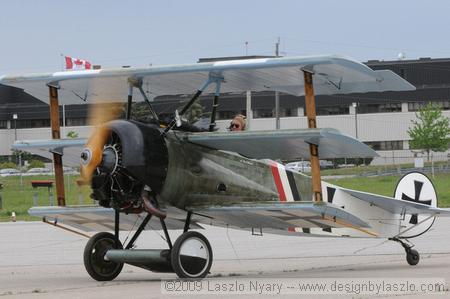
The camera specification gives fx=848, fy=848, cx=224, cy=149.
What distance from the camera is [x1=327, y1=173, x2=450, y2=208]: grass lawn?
40875 millimetres

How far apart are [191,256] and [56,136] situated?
128 inches

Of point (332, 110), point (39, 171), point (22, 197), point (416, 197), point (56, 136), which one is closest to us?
point (56, 136)

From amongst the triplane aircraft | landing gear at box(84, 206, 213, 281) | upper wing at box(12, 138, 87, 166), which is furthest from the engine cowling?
upper wing at box(12, 138, 87, 166)

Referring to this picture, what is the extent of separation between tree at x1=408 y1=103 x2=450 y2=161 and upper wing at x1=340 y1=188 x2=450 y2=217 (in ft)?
178

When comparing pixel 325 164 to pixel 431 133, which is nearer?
pixel 431 133

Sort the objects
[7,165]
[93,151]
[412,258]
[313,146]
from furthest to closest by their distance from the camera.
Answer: [7,165] < [412,258] < [313,146] < [93,151]

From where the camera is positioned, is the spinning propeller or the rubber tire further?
the rubber tire

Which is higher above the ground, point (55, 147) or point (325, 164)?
point (55, 147)

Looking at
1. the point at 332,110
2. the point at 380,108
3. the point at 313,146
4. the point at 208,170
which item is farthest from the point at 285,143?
the point at 380,108

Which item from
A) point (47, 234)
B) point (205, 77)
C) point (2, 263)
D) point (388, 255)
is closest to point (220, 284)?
point (205, 77)

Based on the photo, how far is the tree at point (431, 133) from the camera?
2625 inches

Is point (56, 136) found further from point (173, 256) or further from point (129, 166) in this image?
point (173, 256)

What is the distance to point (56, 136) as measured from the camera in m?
12.9

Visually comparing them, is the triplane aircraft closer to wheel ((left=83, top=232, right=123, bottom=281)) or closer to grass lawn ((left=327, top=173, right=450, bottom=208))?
wheel ((left=83, top=232, right=123, bottom=281))
